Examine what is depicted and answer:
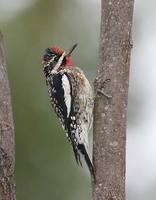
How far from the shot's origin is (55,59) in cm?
573

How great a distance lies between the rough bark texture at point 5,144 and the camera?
12.9 ft

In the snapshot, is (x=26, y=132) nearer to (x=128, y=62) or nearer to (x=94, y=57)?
(x=94, y=57)

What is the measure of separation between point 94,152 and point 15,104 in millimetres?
5818

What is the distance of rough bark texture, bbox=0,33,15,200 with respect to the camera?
3.94 m

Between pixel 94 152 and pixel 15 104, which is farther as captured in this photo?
pixel 15 104

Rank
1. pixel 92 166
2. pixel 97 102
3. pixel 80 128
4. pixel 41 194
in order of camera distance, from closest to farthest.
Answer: pixel 92 166, pixel 97 102, pixel 80 128, pixel 41 194

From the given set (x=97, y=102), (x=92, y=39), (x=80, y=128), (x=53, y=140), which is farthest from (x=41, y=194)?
(x=97, y=102)

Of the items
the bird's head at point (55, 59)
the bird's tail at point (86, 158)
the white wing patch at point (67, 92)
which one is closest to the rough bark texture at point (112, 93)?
the bird's tail at point (86, 158)

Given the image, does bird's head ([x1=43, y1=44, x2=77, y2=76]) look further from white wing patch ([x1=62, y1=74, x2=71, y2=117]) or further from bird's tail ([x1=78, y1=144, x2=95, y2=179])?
bird's tail ([x1=78, y1=144, x2=95, y2=179])

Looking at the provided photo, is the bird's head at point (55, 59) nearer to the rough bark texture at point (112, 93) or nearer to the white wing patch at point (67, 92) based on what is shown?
the white wing patch at point (67, 92)

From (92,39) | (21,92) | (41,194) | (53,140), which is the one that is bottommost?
(41,194)

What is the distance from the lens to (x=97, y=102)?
4.79 m

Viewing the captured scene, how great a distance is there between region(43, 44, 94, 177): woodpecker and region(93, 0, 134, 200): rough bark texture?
537mm

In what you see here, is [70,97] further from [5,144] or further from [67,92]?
[5,144]
